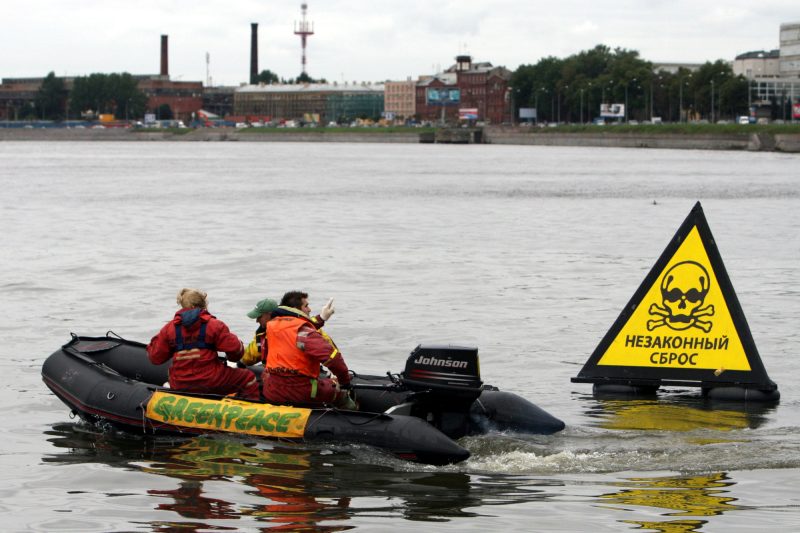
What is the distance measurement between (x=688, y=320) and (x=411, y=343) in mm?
6665

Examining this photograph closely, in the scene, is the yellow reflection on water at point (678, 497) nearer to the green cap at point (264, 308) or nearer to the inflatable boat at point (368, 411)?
→ the inflatable boat at point (368, 411)

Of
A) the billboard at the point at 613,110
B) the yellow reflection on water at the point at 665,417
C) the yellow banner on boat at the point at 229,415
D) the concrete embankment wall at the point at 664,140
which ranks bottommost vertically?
the yellow reflection on water at the point at 665,417

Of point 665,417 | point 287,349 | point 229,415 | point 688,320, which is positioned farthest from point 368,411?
point 688,320

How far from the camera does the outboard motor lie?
43.8ft

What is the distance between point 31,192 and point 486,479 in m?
65.8

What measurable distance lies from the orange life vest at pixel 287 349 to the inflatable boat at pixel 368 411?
42cm

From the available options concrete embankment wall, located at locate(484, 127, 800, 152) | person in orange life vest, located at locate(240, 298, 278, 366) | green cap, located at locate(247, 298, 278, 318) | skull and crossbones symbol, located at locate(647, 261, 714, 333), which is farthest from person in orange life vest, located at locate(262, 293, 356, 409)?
concrete embankment wall, located at locate(484, 127, 800, 152)

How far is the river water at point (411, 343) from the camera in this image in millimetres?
12094

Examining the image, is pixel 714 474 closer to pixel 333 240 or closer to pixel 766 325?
pixel 766 325

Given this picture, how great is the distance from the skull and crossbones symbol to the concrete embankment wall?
Result: 120 metres

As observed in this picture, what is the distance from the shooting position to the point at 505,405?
14.2 meters

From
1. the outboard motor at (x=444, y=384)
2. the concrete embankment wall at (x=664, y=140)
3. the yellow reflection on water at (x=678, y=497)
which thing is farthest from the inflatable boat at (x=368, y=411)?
the concrete embankment wall at (x=664, y=140)

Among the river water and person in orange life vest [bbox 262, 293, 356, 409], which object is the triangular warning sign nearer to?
the river water

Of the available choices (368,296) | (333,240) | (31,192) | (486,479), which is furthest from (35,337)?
(31,192)
